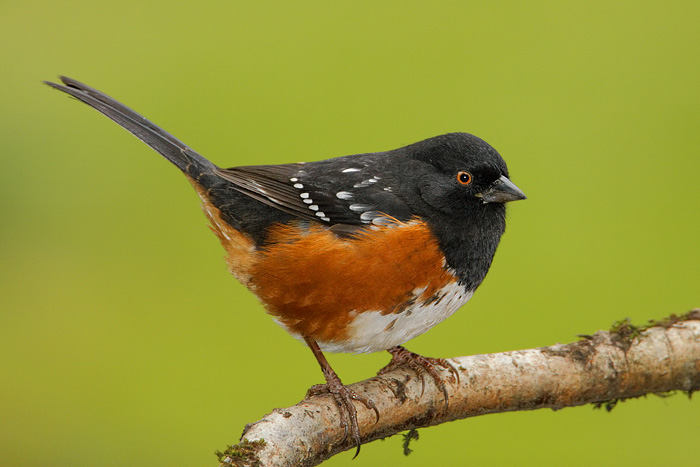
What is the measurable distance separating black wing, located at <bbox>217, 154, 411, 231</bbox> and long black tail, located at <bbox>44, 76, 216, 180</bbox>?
0.15 metres

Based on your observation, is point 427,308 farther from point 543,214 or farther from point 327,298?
point 543,214

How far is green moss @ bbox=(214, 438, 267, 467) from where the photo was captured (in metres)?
2.06

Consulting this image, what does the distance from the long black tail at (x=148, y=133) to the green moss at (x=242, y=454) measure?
1345 mm

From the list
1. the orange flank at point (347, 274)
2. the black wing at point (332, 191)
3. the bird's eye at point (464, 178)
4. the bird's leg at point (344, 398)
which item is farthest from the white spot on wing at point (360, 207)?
the bird's leg at point (344, 398)

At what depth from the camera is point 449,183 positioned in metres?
2.82

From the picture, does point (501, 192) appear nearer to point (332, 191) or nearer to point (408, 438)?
point (332, 191)

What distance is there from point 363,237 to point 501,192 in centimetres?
57

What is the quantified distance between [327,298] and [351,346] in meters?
0.27

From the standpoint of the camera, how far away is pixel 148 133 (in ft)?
10.2

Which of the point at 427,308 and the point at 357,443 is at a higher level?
the point at 427,308

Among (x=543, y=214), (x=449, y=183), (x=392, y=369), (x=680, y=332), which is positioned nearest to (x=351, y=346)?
(x=392, y=369)

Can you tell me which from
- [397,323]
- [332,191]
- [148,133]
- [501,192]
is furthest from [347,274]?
[148,133]

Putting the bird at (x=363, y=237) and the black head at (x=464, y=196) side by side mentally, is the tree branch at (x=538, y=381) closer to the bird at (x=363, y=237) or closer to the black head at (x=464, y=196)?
the bird at (x=363, y=237)

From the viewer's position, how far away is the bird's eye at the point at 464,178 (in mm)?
2814
